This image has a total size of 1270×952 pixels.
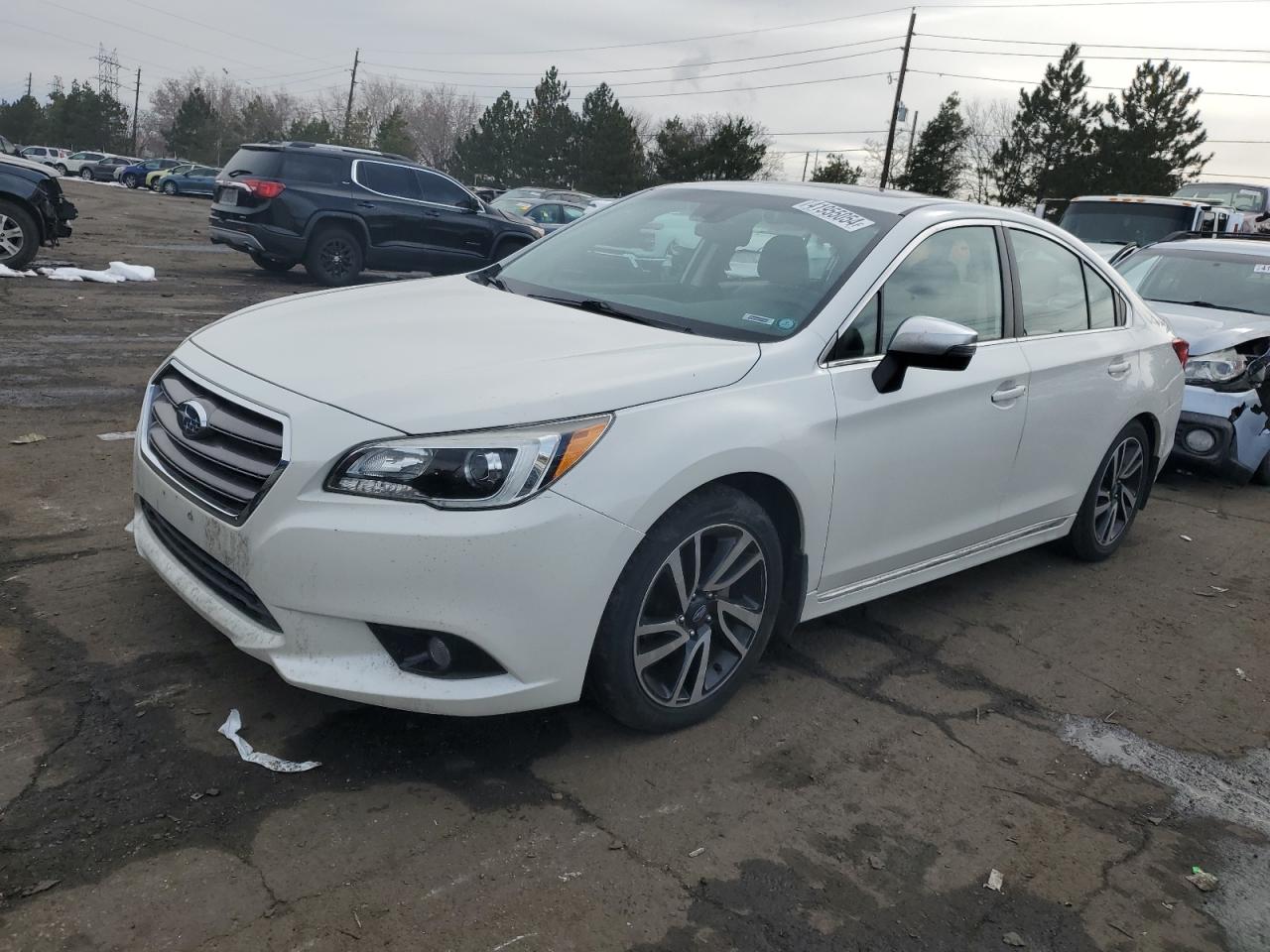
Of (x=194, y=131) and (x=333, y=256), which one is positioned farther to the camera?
(x=194, y=131)

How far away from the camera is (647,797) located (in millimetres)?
3078

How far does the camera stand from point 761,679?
154 inches

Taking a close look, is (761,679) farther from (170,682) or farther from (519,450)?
(170,682)

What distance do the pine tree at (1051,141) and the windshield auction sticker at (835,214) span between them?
159 ft

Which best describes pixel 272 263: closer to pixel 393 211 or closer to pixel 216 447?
pixel 393 211

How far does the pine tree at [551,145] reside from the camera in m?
64.4

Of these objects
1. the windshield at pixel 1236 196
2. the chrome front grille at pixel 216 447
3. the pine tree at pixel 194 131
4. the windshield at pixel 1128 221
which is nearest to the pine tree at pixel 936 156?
the windshield at pixel 1236 196

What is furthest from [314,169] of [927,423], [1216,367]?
[927,423]

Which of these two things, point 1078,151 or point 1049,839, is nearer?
point 1049,839

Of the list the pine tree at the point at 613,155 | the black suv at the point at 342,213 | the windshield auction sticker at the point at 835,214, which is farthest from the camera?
the pine tree at the point at 613,155

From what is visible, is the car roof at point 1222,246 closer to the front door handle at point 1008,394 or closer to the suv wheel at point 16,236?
the front door handle at point 1008,394

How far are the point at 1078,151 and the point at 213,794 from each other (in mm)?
52179

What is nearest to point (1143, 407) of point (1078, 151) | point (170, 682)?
point (170, 682)

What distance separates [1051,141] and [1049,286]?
4991cm
